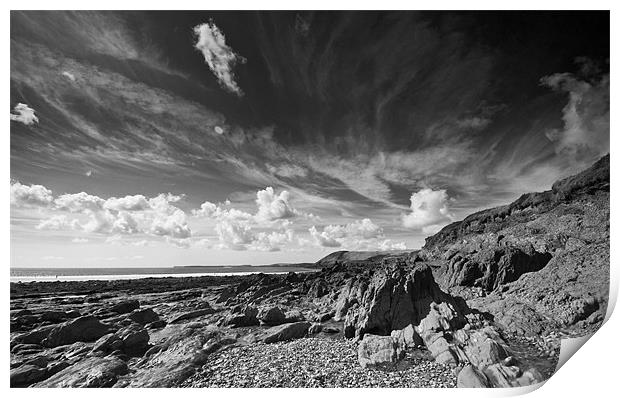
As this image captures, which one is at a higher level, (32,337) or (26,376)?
(32,337)

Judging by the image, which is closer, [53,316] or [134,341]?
[134,341]

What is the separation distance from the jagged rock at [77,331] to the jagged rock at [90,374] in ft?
8.96

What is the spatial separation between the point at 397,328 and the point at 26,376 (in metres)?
12.9

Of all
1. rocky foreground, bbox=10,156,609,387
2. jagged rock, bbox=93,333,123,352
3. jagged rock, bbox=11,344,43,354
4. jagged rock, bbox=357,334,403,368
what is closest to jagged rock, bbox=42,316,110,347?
rocky foreground, bbox=10,156,609,387

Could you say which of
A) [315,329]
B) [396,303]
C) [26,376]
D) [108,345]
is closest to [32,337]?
[26,376]

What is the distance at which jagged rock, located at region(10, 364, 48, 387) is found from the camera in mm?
9047

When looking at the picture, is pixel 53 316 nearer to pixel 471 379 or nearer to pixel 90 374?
pixel 90 374

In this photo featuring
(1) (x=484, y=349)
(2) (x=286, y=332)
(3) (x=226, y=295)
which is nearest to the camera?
(1) (x=484, y=349)

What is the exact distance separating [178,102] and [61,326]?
10.9m

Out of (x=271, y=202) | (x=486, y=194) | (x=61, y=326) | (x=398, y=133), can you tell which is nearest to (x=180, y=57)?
(x=271, y=202)

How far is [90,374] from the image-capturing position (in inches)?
346

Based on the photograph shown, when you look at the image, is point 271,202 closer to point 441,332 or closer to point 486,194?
point 441,332

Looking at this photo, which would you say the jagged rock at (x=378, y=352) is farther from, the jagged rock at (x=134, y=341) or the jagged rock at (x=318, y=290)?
the jagged rock at (x=134, y=341)

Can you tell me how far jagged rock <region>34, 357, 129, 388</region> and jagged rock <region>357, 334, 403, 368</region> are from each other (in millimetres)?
8119
